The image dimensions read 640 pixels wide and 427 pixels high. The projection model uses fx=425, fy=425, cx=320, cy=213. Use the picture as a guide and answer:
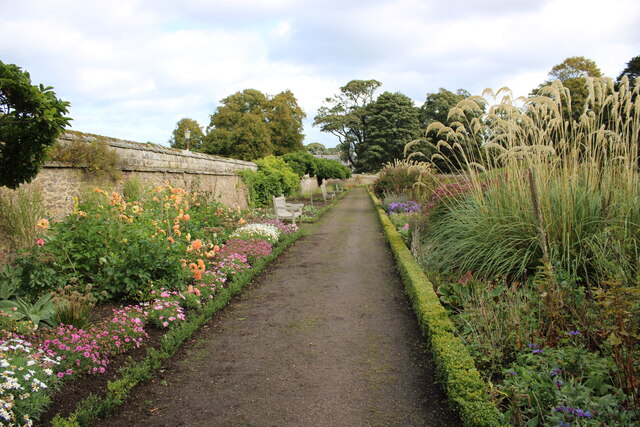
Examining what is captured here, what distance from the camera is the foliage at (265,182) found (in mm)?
14964

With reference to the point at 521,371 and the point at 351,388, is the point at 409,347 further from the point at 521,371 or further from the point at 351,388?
the point at 521,371

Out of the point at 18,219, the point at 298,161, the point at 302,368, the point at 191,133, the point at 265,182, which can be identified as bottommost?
the point at 302,368

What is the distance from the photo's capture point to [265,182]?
52.2 ft

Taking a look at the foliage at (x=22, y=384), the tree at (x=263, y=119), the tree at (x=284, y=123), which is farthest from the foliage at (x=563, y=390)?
the tree at (x=284, y=123)

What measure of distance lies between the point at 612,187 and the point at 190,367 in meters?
4.51

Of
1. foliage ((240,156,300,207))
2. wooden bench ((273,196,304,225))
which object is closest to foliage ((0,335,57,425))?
wooden bench ((273,196,304,225))

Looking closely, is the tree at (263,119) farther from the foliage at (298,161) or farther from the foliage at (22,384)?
the foliage at (22,384)

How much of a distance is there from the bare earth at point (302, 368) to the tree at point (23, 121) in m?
2.15

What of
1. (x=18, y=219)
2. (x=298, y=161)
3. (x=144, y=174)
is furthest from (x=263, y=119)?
(x=18, y=219)

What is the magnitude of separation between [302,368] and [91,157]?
4.95 m

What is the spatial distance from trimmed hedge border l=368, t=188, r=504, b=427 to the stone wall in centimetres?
458

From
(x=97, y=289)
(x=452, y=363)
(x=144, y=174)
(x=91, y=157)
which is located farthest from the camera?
(x=144, y=174)

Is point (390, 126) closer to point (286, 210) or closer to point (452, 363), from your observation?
point (286, 210)

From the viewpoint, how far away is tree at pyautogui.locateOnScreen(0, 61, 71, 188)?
10.9 ft
